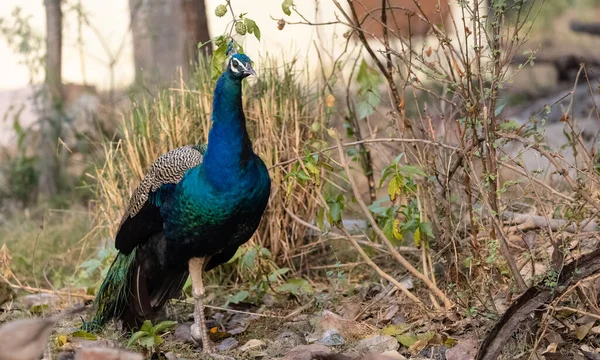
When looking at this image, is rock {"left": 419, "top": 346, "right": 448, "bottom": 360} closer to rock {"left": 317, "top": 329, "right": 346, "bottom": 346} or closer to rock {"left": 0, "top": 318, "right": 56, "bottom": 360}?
rock {"left": 317, "top": 329, "right": 346, "bottom": 346}

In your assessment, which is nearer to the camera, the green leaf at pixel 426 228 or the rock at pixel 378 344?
the rock at pixel 378 344

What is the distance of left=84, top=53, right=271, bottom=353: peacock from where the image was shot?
3.69m

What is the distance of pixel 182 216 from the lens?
376cm

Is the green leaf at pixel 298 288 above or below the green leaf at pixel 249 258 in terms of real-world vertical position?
below

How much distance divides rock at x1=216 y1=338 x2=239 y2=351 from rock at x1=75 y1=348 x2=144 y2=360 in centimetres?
146

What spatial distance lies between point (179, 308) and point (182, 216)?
989mm

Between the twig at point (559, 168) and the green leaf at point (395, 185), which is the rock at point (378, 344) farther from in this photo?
the twig at point (559, 168)

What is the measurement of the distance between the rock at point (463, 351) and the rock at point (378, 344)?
0.81 feet

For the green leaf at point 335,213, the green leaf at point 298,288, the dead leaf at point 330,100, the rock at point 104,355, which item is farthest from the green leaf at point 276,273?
the rock at point 104,355

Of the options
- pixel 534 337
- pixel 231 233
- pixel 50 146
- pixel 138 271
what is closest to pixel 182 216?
pixel 231 233

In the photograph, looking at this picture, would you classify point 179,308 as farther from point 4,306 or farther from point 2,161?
point 2,161

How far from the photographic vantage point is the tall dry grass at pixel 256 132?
475 centimetres

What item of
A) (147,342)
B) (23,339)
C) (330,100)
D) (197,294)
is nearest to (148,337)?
(147,342)

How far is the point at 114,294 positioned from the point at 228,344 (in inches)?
24.5
